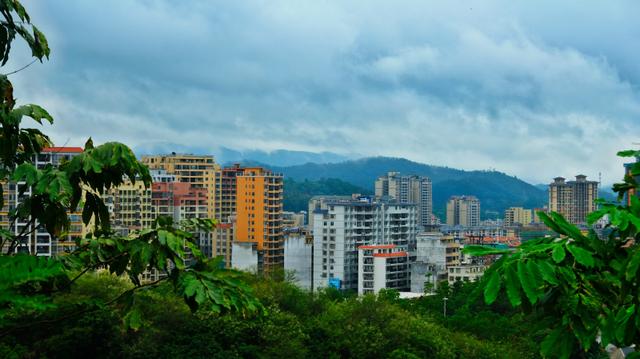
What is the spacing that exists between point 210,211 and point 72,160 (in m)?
46.6

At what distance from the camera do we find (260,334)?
43.8 ft

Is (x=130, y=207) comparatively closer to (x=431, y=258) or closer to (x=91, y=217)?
(x=431, y=258)

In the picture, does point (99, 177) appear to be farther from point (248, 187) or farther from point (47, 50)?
point (248, 187)

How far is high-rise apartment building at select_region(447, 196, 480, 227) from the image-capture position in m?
105

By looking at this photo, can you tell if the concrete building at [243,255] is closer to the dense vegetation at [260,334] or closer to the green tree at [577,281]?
the dense vegetation at [260,334]

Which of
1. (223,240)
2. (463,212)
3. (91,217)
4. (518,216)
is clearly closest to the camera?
(91,217)

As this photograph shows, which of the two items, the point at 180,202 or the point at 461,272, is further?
the point at 180,202

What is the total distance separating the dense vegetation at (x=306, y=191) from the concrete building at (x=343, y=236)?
5229 cm

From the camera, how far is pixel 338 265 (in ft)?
124

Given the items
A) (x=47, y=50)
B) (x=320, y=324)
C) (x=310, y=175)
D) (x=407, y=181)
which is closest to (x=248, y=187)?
(x=320, y=324)

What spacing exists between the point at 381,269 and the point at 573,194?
44901 mm

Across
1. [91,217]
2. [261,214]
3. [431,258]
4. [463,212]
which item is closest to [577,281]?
[91,217]

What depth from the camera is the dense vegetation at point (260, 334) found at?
40.2 feet

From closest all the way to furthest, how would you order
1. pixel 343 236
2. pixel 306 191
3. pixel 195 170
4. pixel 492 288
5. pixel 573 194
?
pixel 492 288 < pixel 343 236 < pixel 195 170 < pixel 573 194 < pixel 306 191
